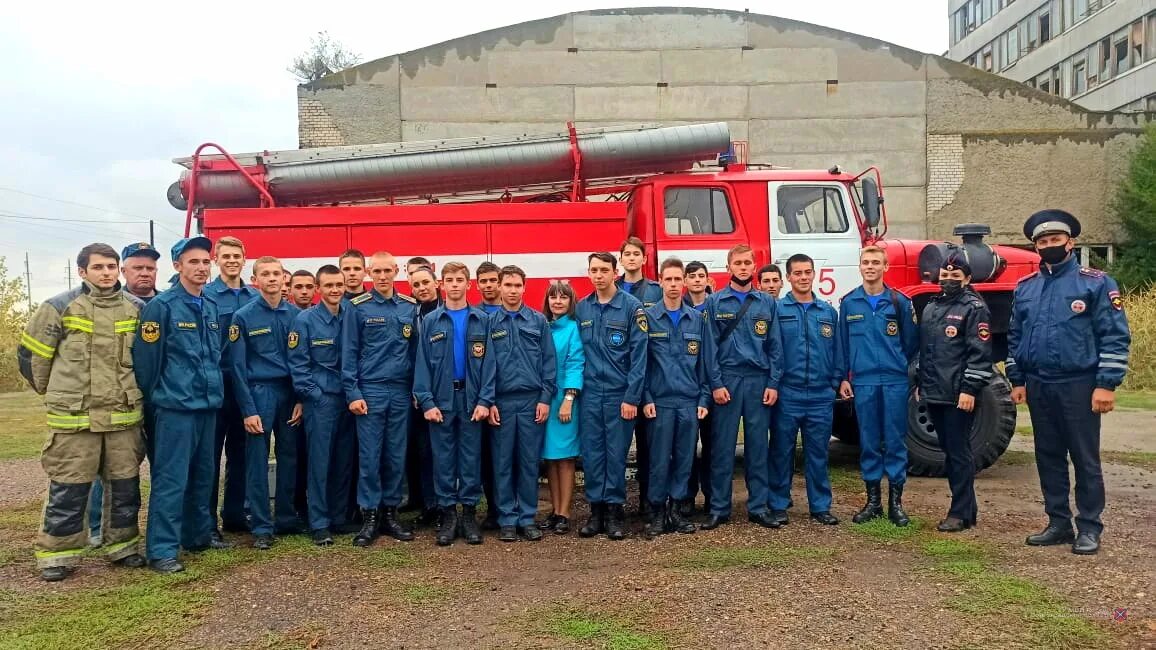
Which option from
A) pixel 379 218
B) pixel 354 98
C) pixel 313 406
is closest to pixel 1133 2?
pixel 354 98

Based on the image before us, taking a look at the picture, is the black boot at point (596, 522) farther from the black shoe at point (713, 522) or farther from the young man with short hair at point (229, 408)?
the young man with short hair at point (229, 408)

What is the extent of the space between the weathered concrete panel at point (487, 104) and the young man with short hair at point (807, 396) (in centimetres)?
1501

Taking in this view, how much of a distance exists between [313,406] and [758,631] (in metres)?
2.99

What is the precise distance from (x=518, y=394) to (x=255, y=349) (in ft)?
5.41

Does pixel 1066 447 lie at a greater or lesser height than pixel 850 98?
lesser

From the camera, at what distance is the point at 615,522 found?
5.25 metres

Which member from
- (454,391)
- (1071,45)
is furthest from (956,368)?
(1071,45)

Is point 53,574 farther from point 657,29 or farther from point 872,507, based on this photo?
point 657,29

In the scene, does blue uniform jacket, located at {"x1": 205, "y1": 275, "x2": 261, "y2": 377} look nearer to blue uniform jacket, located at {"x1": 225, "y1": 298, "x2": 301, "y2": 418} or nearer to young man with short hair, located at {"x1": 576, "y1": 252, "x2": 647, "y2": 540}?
blue uniform jacket, located at {"x1": 225, "y1": 298, "x2": 301, "y2": 418}

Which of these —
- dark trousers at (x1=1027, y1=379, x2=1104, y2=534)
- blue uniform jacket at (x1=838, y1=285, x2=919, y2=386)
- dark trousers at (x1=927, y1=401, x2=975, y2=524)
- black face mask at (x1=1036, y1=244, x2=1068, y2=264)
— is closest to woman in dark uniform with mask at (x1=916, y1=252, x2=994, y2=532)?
dark trousers at (x1=927, y1=401, x2=975, y2=524)

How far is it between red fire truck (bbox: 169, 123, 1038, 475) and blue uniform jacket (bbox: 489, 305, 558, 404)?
1815 millimetres

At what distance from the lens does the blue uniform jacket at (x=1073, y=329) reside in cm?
456

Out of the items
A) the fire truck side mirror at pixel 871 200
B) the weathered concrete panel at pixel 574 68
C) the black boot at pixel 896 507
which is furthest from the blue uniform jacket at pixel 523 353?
the weathered concrete panel at pixel 574 68

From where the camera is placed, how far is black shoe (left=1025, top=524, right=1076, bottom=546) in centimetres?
482
